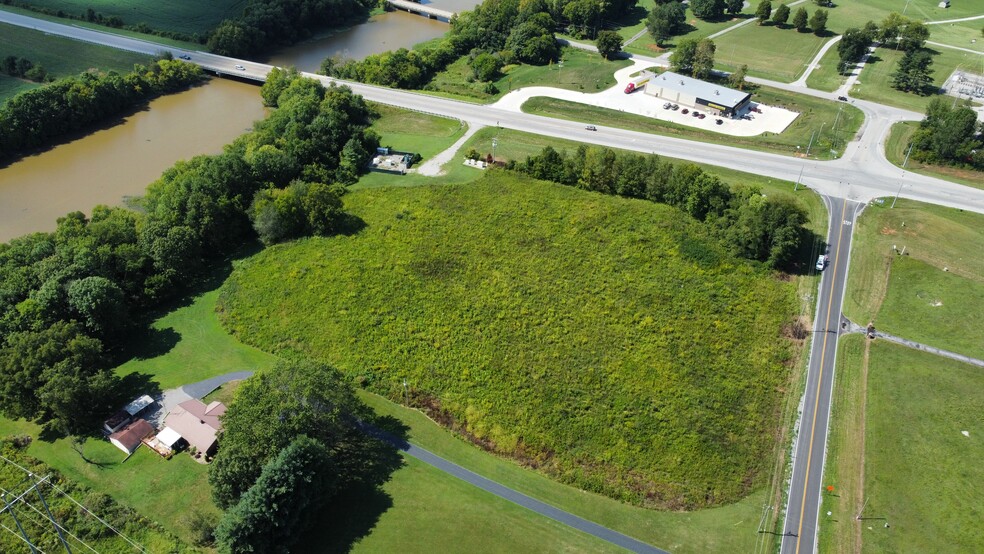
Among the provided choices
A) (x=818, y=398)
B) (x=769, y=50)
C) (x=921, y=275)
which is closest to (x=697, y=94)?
(x=769, y=50)

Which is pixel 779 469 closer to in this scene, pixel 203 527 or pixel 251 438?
pixel 251 438

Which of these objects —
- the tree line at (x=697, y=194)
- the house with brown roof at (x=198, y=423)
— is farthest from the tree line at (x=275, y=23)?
the house with brown roof at (x=198, y=423)

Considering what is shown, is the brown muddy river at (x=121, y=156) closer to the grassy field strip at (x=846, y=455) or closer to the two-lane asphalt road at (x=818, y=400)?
the two-lane asphalt road at (x=818, y=400)

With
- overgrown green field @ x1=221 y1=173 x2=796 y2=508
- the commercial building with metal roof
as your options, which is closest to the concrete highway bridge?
the commercial building with metal roof

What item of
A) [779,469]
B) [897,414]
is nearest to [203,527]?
[779,469]

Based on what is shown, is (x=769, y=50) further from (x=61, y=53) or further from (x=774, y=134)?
(x=61, y=53)

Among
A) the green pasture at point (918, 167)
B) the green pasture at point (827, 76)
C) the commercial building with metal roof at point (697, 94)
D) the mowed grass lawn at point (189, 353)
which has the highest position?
the green pasture at point (827, 76)
